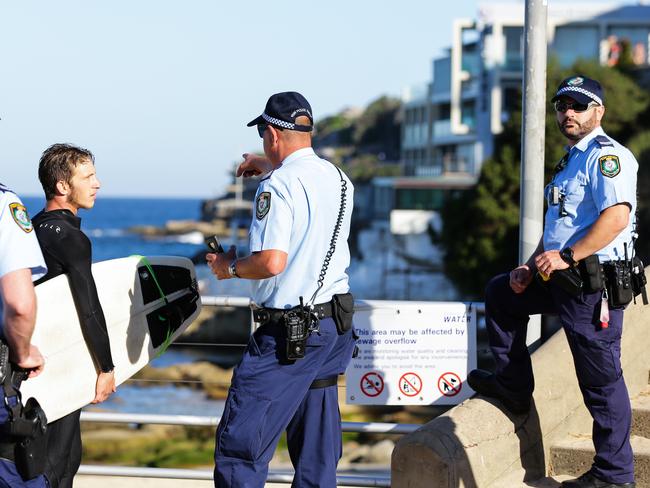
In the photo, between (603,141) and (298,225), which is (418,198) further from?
(298,225)

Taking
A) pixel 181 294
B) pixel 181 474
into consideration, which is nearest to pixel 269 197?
pixel 181 294

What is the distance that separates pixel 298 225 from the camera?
15.4 feet

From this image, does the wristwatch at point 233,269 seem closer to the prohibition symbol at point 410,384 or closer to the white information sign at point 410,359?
the white information sign at point 410,359

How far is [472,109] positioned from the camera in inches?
3329

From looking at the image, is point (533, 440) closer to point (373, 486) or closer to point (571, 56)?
point (373, 486)

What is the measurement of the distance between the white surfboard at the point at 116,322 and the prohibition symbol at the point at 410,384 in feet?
4.84

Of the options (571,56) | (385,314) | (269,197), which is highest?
(571,56)

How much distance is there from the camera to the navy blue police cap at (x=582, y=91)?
5395mm

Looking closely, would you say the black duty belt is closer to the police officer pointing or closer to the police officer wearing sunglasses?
the police officer pointing

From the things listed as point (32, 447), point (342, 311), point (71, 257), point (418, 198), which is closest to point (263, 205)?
point (342, 311)

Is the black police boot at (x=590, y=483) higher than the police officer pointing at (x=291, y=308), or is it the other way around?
the police officer pointing at (x=291, y=308)

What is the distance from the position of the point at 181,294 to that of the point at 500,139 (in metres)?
47.4

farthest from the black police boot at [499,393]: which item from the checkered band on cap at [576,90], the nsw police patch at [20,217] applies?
the nsw police patch at [20,217]

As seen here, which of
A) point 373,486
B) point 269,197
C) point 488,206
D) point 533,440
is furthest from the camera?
point 488,206
